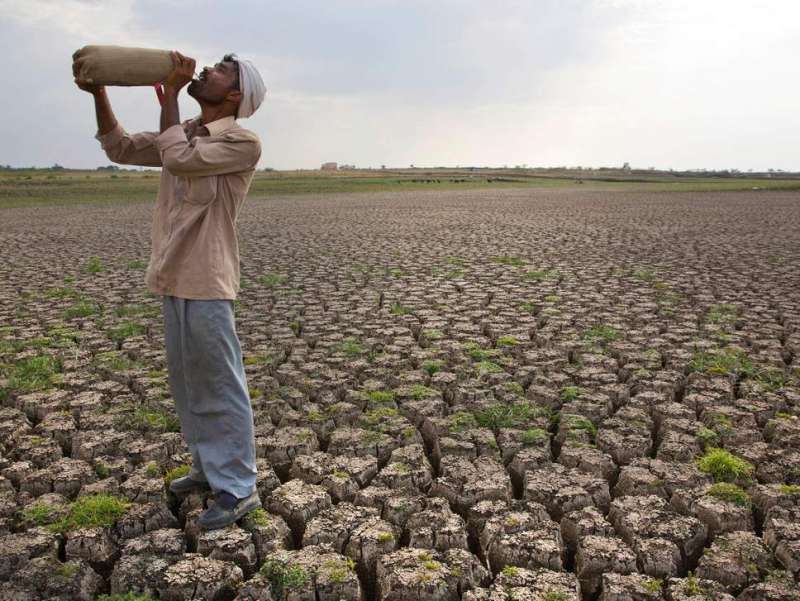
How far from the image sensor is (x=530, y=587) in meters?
2.03

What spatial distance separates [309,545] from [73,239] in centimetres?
1183

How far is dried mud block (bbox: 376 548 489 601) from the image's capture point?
2.01m

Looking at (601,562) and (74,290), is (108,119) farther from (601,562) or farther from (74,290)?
(74,290)

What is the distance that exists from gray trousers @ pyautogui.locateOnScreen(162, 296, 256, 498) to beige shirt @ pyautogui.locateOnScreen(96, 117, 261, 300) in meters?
0.08

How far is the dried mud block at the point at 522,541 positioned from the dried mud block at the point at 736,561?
0.46 m

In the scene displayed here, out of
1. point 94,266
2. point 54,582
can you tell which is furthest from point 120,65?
point 94,266

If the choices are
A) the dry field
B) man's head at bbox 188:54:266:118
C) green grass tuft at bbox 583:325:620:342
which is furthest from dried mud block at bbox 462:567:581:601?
green grass tuft at bbox 583:325:620:342

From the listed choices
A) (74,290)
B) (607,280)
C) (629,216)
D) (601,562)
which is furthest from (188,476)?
(629,216)

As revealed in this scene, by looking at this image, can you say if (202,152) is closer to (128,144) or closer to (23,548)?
(128,144)

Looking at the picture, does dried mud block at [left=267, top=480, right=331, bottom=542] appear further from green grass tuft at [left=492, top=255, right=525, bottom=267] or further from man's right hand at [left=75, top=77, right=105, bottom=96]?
green grass tuft at [left=492, top=255, right=525, bottom=267]

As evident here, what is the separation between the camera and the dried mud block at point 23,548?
2170 millimetres

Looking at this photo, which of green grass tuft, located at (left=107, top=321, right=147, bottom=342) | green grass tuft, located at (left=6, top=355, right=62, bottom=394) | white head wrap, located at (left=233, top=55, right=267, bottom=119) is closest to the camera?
white head wrap, located at (left=233, top=55, right=267, bottom=119)

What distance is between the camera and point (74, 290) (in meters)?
7.11

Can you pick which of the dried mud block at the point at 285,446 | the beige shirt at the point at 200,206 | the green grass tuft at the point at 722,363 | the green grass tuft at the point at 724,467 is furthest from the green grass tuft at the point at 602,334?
the beige shirt at the point at 200,206
